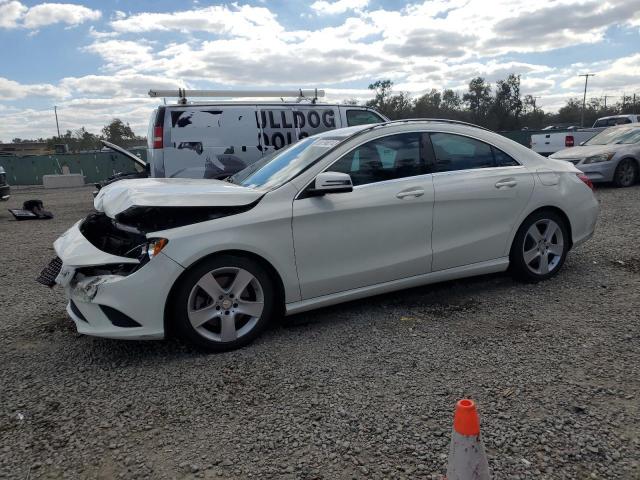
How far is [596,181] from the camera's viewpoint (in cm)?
1164

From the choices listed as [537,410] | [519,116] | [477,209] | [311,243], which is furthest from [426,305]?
[519,116]

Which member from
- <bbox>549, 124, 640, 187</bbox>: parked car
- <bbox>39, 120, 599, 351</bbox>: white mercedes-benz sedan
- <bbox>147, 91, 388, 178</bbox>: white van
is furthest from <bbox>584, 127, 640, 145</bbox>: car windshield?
<bbox>39, 120, 599, 351</bbox>: white mercedes-benz sedan

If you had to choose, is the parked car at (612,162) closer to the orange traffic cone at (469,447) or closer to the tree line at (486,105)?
the orange traffic cone at (469,447)

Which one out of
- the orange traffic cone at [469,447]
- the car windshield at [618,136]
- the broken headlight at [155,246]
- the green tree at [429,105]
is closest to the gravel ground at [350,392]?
the orange traffic cone at [469,447]

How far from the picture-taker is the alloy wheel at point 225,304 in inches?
139

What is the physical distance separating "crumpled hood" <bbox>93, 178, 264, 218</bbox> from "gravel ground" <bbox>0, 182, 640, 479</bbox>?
1078 millimetres

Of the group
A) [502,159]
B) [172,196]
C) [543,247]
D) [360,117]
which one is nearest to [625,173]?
[360,117]

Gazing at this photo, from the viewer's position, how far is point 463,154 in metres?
4.59

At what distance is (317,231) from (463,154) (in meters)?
1.67

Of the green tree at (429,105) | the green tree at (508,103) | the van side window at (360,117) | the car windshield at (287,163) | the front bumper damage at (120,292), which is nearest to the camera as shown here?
the front bumper damage at (120,292)

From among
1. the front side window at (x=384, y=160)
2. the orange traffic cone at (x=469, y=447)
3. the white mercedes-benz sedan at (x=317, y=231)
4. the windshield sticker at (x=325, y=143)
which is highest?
the windshield sticker at (x=325, y=143)

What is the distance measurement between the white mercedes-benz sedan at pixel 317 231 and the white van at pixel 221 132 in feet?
11.3

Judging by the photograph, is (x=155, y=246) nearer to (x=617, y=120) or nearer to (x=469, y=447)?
(x=469, y=447)

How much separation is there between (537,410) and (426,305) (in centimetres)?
177
